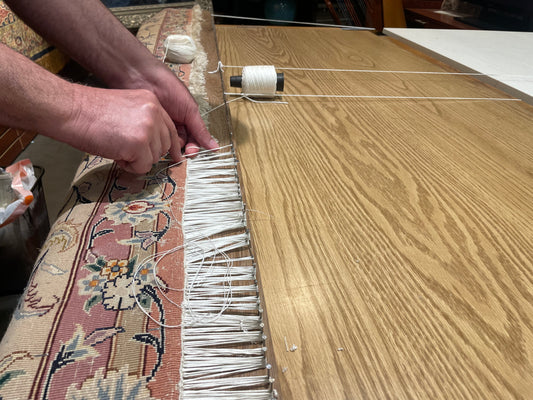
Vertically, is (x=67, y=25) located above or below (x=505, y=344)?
above

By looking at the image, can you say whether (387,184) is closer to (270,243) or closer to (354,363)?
(270,243)

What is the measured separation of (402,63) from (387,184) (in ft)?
2.85

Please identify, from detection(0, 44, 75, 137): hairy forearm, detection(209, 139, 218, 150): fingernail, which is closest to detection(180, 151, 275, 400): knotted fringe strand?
detection(209, 139, 218, 150): fingernail

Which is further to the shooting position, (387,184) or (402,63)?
(402,63)

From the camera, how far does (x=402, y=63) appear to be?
1.43 meters

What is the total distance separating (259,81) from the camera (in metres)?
1.05

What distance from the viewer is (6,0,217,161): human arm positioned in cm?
82

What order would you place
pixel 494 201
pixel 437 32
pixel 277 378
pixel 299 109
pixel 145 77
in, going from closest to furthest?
pixel 277 378 < pixel 494 201 < pixel 145 77 < pixel 299 109 < pixel 437 32

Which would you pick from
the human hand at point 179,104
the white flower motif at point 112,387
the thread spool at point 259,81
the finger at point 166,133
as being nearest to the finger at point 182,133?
the human hand at point 179,104

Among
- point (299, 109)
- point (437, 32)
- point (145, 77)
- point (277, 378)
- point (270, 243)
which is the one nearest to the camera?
point (277, 378)

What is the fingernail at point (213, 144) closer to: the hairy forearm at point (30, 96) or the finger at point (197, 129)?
the finger at point (197, 129)

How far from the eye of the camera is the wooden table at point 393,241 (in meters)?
0.46

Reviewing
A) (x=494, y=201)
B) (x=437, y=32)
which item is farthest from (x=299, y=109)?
(x=437, y=32)

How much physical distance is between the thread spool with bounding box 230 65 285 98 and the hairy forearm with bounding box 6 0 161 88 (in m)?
0.28
